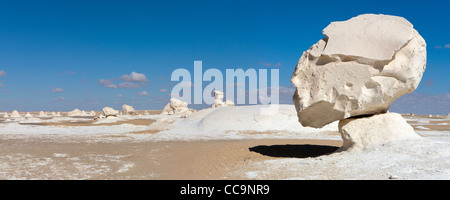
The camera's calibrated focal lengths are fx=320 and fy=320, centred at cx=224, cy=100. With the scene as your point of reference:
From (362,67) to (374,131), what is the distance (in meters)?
1.82

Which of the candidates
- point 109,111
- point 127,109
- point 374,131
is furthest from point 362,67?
point 127,109

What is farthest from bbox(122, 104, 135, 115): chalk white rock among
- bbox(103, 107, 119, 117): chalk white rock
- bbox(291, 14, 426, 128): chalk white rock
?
bbox(291, 14, 426, 128): chalk white rock

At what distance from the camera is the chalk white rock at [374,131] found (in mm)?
8555

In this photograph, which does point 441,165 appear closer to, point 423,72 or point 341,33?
point 423,72

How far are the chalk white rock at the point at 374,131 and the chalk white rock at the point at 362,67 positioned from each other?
271 mm

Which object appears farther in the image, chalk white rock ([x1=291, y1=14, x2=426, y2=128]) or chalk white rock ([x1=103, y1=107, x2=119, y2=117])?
chalk white rock ([x1=103, y1=107, x2=119, y2=117])

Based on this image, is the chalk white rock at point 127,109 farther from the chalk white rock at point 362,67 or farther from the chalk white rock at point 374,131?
the chalk white rock at point 374,131

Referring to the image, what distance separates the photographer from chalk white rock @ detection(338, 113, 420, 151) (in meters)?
8.55

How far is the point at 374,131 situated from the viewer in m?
8.77

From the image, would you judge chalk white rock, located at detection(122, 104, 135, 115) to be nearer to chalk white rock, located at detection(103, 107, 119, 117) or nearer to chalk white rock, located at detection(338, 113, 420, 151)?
chalk white rock, located at detection(103, 107, 119, 117)

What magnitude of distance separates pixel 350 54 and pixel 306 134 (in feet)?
45.7

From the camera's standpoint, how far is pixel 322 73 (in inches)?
350

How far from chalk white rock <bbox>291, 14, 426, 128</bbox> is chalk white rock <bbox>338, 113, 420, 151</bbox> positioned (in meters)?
0.27
